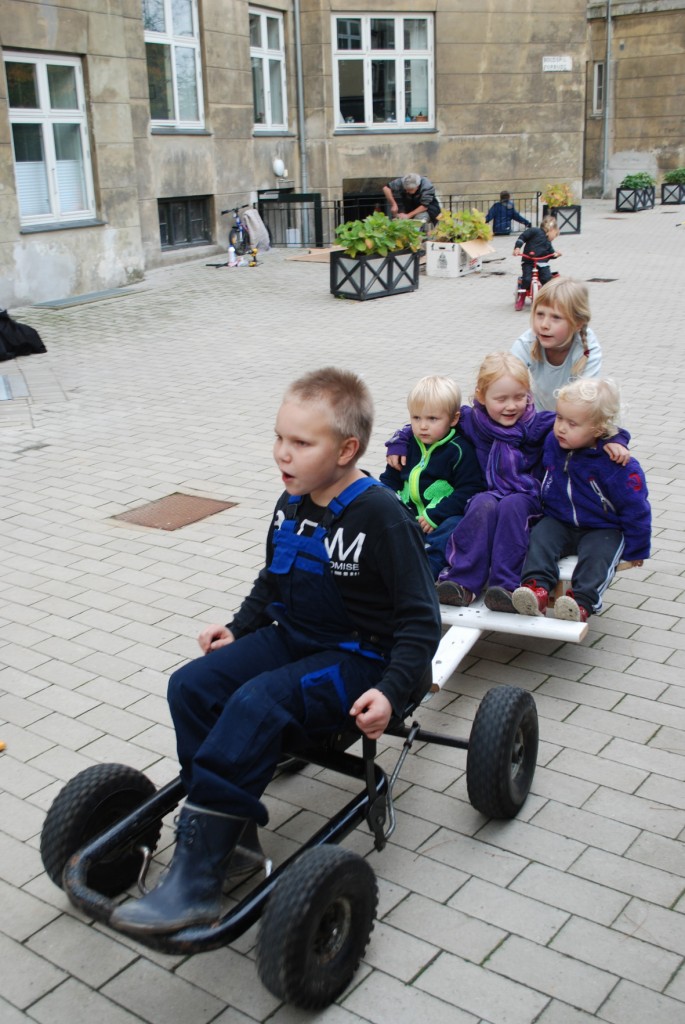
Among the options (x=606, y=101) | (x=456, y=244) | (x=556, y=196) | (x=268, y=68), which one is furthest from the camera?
(x=606, y=101)

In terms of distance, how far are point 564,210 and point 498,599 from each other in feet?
64.8

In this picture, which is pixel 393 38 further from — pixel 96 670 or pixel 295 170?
pixel 96 670

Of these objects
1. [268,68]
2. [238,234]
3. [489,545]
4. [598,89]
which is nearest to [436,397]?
[489,545]

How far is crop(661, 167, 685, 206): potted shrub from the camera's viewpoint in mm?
29844

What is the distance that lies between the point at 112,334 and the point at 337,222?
11.4 meters

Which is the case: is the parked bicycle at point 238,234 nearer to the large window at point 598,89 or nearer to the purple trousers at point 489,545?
the purple trousers at point 489,545

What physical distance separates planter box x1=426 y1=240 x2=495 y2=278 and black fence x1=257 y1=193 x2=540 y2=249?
3.62 metres

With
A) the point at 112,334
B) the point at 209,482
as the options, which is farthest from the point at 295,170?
the point at 209,482

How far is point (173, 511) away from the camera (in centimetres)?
672

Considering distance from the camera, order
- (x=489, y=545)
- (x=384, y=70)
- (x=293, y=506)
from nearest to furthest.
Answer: (x=293, y=506) < (x=489, y=545) < (x=384, y=70)

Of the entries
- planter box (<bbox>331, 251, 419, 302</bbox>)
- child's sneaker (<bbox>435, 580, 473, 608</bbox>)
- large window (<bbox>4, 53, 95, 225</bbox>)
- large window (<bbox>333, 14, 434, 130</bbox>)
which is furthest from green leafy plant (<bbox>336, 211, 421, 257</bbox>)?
child's sneaker (<bbox>435, 580, 473, 608</bbox>)

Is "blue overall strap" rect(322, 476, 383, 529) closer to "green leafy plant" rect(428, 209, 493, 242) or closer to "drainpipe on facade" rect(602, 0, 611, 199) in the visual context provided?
"green leafy plant" rect(428, 209, 493, 242)

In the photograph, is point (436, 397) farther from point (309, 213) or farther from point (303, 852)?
point (309, 213)

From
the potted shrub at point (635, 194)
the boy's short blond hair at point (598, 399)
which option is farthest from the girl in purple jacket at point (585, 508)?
the potted shrub at point (635, 194)
